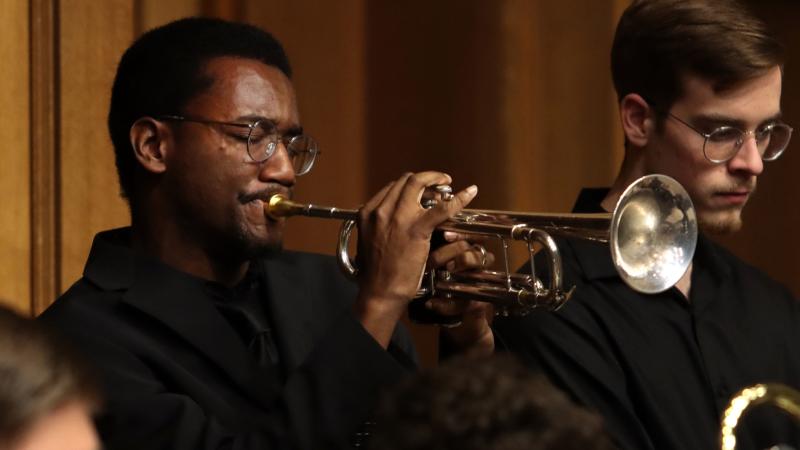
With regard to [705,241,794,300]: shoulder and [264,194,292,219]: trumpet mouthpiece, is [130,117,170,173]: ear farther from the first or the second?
[705,241,794,300]: shoulder

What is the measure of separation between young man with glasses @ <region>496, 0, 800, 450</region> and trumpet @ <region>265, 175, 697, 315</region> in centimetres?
9

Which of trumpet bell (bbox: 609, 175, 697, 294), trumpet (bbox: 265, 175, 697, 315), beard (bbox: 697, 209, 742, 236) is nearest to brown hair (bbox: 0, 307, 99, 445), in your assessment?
trumpet (bbox: 265, 175, 697, 315)

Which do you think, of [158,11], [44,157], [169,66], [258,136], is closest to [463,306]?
[258,136]

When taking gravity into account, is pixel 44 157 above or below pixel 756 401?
above

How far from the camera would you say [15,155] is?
9.63 ft

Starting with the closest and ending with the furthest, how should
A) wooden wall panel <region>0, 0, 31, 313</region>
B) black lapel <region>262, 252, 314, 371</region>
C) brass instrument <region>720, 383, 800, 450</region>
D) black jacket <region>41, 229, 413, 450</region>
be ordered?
1. brass instrument <region>720, 383, 800, 450</region>
2. black jacket <region>41, 229, 413, 450</region>
3. black lapel <region>262, 252, 314, 371</region>
4. wooden wall panel <region>0, 0, 31, 313</region>

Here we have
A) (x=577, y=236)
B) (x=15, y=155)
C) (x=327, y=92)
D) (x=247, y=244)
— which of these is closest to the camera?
(x=577, y=236)

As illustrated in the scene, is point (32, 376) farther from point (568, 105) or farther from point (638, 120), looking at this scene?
point (568, 105)

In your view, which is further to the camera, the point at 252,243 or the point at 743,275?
the point at 743,275

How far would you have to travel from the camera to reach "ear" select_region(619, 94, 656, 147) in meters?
2.51

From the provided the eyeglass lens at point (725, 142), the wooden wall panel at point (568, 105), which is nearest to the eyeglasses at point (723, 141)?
the eyeglass lens at point (725, 142)

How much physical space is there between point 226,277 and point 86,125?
0.78 metres

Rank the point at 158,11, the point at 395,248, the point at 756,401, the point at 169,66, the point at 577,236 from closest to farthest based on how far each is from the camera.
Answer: the point at 756,401, the point at 395,248, the point at 577,236, the point at 169,66, the point at 158,11

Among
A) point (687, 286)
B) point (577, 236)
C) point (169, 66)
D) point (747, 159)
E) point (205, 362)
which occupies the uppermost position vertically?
point (169, 66)
